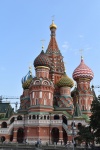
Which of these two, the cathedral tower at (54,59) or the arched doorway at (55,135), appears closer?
the arched doorway at (55,135)

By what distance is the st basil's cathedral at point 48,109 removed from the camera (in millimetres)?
53531

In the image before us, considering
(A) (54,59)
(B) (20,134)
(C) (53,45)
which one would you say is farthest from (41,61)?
(B) (20,134)

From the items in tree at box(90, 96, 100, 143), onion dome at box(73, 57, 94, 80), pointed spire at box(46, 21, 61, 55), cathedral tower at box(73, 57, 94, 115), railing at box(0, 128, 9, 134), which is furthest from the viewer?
pointed spire at box(46, 21, 61, 55)

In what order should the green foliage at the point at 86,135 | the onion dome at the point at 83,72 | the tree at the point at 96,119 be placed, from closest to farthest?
1. the tree at the point at 96,119
2. the green foliage at the point at 86,135
3. the onion dome at the point at 83,72

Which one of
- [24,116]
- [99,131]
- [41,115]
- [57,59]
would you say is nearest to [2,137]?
[24,116]

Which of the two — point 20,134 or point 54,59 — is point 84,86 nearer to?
point 54,59

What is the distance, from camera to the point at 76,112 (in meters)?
55.4

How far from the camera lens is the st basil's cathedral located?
5353cm

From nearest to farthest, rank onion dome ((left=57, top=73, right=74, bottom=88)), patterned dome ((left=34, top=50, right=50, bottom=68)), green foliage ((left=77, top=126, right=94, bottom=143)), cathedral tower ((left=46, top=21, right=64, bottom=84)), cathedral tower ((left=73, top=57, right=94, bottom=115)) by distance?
green foliage ((left=77, top=126, right=94, bottom=143)) < patterned dome ((left=34, top=50, right=50, bottom=68)) < onion dome ((left=57, top=73, right=74, bottom=88)) < cathedral tower ((left=73, top=57, right=94, bottom=115)) < cathedral tower ((left=46, top=21, right=64, bottom=84))

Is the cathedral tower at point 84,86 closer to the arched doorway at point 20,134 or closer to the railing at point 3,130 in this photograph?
the arched doorway at point 20,134

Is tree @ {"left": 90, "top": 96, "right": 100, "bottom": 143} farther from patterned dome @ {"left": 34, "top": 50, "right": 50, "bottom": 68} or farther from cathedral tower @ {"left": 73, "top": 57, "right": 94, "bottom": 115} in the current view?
cathedral tower @ {"left": 73, "top": 57, "right": 94, "bottom": 115}

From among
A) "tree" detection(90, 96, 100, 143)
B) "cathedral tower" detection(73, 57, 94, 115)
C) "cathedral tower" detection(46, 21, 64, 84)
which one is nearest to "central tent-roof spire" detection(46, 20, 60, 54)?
"cathedral tower" detection(46, 21, 64, 84)

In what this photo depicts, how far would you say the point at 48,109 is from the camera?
5559 centimetres

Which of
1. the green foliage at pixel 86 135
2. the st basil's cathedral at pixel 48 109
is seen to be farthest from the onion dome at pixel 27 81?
the green foliage at pixel 86 135
